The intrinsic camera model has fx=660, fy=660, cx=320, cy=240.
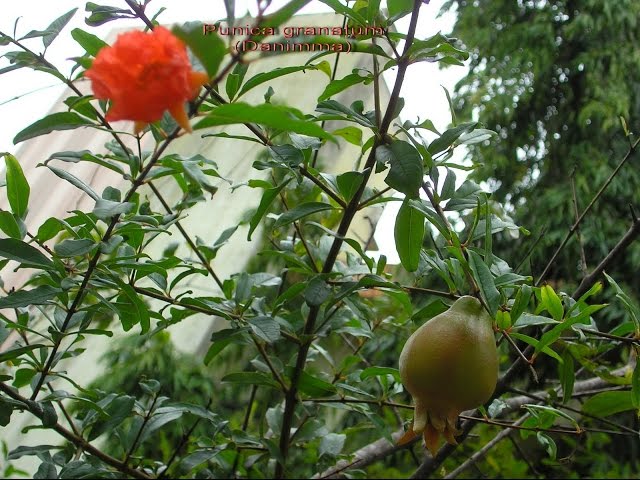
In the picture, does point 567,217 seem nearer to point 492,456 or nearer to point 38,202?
point 492,456

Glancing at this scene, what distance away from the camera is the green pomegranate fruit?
0.41 meters

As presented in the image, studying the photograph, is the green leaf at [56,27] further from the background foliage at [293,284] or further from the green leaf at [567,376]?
the green leaf at [567,376]

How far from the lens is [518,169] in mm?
2443

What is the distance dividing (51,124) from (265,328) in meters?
0.24

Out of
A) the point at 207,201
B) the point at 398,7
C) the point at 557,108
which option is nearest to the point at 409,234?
the point at 398,7

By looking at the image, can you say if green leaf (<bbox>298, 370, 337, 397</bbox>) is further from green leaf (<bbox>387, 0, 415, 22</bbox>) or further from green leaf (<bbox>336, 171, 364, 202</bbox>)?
green leaf (<bbox>387, 0, 415, 22</bbox>)

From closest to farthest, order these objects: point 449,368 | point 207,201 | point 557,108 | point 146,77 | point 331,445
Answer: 1. point 146,77
2. point 449,368
3. point 331,445
4. point 207,201
5. point 557,108

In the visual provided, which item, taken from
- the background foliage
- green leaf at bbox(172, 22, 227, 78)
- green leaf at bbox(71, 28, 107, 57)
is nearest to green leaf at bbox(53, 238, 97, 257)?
the background foliage

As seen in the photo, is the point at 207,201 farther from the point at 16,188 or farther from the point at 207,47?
the point at 207,47

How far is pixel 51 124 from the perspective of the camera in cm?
42

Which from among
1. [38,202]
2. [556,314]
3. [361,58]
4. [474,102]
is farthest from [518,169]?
[556,314]

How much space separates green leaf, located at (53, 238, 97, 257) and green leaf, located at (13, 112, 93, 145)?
0.26 feet

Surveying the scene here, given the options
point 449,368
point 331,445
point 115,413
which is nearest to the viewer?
point 449,368

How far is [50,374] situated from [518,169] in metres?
2.14
